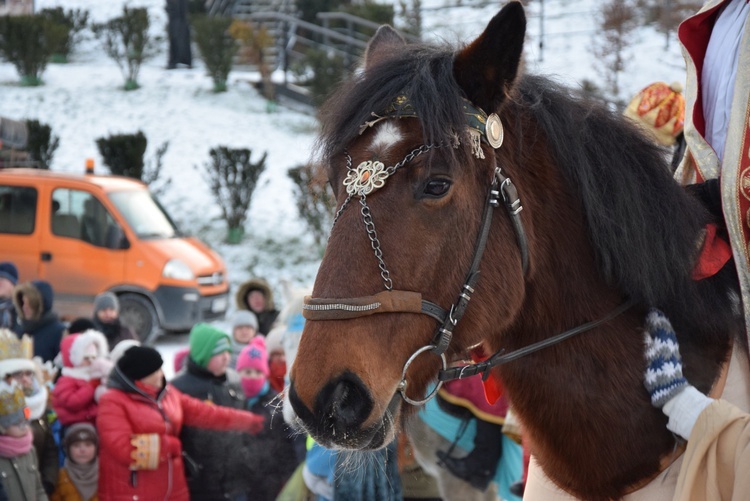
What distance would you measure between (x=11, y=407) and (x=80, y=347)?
1005 millimetres

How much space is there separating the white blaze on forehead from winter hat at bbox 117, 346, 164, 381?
2.98 metres

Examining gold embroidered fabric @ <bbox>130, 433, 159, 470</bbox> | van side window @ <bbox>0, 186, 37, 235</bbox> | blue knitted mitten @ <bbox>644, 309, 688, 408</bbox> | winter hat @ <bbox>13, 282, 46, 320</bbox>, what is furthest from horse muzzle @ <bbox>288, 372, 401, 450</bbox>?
van side window @ <bbox>0, 186, 37, 235</bbox>

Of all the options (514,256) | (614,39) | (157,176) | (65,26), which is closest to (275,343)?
(514,256)

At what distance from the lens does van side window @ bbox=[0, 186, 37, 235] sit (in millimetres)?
11133

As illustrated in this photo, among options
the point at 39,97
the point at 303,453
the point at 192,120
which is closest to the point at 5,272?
the point at 303,453

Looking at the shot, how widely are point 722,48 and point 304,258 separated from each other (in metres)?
11.5

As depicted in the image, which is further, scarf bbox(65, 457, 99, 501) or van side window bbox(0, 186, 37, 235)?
van side window bbox(0, 186, 37, 235)

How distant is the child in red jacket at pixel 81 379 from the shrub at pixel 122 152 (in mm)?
9504

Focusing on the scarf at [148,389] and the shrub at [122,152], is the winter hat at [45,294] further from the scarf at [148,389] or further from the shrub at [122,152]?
the shrub at [122,152]

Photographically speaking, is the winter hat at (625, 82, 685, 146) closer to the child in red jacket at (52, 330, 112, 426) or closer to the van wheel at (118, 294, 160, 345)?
the child in red jacket at (52, 330, 112, 426)

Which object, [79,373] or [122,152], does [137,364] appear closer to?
[79,373]

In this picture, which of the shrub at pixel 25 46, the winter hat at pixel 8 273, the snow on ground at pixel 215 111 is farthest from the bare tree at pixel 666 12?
the shrub at pixel 25 46

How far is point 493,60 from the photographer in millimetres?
2260

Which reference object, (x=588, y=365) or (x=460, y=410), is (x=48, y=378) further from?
(x=588, y=365)
